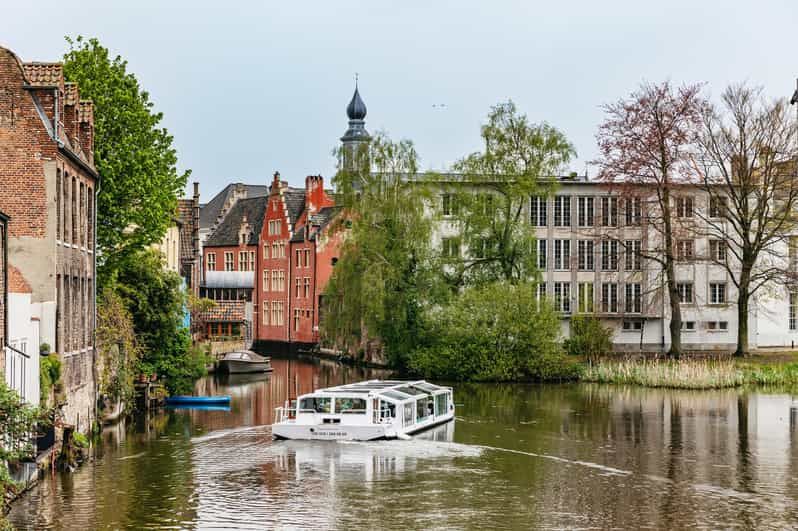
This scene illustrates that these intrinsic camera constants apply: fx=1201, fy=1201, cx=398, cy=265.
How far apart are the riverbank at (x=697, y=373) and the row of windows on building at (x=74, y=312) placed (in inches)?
1103

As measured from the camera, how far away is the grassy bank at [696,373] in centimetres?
5284

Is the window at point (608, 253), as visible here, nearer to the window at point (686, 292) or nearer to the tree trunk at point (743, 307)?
the window at point (686, 292)

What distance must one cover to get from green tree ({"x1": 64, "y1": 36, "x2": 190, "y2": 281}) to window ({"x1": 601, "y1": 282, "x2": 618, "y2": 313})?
35.1m

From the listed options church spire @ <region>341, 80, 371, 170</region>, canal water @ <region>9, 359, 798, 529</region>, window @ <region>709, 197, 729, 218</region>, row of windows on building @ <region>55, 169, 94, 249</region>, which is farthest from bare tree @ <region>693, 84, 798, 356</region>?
church spire @ <region>341, 80, 371, 170</region>

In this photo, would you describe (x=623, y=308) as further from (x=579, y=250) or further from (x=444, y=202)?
(x=444, y=202)

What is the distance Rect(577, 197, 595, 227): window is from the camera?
69.5 meters


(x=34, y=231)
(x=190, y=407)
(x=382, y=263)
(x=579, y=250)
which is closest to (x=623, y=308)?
(x=579, y=250)

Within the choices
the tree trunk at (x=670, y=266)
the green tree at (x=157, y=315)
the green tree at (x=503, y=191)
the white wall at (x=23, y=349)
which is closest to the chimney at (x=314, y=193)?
the green tree at (x=503, y=191)

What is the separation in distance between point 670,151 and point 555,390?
1431cm

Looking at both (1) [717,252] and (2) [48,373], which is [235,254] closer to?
(1) [717,252]

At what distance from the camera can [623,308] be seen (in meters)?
70.1

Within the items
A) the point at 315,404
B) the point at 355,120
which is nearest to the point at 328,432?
the point at 315,404

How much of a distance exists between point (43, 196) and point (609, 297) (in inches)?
1819

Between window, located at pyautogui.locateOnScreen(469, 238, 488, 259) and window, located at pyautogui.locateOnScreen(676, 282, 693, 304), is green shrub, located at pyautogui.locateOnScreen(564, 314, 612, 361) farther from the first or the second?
window, located at pyautogui.locateOnScreen(676, 282, 693, 304)
